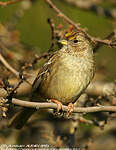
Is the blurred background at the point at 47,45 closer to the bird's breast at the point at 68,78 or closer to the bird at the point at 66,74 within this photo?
the bird at the point at 66,74

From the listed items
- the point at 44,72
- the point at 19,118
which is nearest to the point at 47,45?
the point at 44,72

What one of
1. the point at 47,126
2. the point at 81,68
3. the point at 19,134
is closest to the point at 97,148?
the point at 47,126

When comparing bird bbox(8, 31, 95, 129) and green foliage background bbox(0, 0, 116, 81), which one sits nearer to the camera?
bird bbox(8, 31, 95, 129)

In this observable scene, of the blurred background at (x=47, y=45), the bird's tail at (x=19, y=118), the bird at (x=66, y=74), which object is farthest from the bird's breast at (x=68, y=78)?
the blurred background at (x=47, y=45)

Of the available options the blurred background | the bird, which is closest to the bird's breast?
the bird

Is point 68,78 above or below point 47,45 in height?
above

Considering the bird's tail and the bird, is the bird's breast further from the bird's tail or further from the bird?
the bird's tail

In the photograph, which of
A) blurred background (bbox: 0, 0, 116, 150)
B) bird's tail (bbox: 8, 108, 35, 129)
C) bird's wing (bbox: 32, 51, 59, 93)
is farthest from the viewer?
blurred background (bbox: 0, 0, 116, 150)

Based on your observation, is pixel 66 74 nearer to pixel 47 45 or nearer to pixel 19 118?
pixel 19 118
